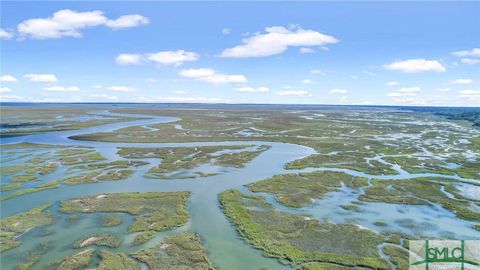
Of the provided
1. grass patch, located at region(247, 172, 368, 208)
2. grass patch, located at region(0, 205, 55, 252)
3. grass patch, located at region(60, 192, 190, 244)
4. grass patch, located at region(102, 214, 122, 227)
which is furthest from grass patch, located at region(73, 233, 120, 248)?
grass patch, located at region(247, 172, 368, 208)

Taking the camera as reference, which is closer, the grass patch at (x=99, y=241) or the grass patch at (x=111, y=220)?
the grass patch at (x=99, y=241)

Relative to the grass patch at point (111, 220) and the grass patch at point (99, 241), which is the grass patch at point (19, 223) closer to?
the grass patch at point (111, 220)

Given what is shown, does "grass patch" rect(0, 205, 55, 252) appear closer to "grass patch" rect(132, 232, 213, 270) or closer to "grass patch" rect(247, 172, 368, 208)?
"grass patch" rect(132, 232, 213, 270)

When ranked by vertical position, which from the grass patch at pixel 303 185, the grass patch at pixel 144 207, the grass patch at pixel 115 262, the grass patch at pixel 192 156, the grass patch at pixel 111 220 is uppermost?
the grass patch at pixel 192 156

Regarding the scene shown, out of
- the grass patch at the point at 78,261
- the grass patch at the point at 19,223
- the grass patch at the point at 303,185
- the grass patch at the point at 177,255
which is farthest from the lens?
the grass patch at the point at 303,185

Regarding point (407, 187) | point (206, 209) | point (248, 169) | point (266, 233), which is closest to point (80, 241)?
point (206, 209)

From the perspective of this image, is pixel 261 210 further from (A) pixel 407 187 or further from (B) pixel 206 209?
(A) pixel 407 187

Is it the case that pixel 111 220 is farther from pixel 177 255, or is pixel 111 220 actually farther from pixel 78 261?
pixel 177 255

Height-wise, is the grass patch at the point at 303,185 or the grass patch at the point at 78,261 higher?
the grass patch at the point at 303,185

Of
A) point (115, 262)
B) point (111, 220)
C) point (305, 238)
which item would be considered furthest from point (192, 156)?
point (115, 262)

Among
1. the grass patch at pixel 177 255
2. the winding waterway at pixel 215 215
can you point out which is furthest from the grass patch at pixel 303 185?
the grass patch at pixel 177 255

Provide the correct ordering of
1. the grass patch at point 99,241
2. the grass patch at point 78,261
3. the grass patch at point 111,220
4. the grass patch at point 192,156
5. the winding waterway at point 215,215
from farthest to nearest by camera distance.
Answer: the grass patch at point 192,156, the grass patch at point 111,220, the grass patch at point 99,241, the winding waterway at point 215,215, the grass patch at point 78,261
